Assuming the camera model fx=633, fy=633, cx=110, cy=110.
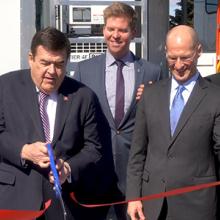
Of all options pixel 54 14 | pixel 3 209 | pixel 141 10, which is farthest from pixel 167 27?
pixel 3 209

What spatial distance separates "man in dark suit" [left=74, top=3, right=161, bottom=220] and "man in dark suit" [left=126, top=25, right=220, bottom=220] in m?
0.57

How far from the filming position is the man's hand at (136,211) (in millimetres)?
3340

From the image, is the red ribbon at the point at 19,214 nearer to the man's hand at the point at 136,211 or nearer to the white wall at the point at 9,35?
the man's hand at the point at 136,211

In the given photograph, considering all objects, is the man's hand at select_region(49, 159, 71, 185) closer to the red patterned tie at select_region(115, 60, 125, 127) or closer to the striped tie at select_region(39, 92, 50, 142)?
the striped tie at select_region(39, 92, 50, 142)

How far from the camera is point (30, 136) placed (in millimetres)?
3221

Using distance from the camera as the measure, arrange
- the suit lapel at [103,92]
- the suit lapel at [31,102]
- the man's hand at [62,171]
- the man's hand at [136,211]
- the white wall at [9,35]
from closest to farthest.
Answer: the man's hand at [62,171] < the suit lapel at [31,102] < the man's hand at [136,211] < the suit lapel at [103,92] < the white wall at [9,35]

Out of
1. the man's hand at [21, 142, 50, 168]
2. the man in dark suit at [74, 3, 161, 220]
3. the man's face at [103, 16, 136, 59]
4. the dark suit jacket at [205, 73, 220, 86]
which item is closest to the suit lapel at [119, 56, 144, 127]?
the man in dark suit at [74, 3, 161, 220]

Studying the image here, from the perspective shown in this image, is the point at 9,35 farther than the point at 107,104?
Yes

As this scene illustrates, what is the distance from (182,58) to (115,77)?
0.86m

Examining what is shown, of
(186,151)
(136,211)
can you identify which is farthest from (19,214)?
(186,151)

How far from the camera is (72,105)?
332cm

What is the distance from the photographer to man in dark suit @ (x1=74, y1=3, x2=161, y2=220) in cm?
391

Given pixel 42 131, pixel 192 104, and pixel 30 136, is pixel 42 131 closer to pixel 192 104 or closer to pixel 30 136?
pixel 30 136

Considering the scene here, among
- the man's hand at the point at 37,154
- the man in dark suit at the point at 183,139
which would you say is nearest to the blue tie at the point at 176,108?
the man in dark suit at the point at 183,139
